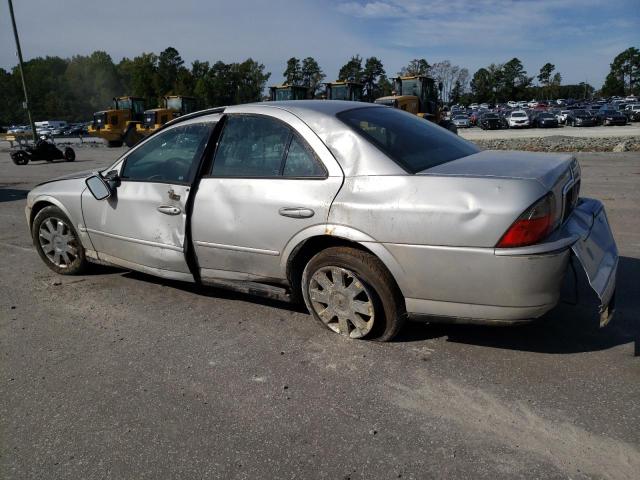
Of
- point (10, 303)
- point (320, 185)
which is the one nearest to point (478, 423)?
point (320, 185)

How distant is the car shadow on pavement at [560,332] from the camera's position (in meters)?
3.27

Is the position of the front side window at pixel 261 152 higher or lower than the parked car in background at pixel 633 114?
higher

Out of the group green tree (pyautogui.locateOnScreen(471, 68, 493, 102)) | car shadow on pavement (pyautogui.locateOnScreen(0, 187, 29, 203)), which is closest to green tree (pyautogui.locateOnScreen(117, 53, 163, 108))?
green tree (pyautogui.locateOnScreen(471, 68, 493, 102))

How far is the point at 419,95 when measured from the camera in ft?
79.6

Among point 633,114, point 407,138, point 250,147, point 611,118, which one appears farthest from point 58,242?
point 633,114

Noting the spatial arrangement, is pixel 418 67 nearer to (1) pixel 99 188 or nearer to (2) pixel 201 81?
(2) pixel 201 81

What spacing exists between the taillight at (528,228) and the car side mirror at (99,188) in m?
3.13

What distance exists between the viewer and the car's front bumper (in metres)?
2.74

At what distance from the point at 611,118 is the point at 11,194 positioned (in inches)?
1600

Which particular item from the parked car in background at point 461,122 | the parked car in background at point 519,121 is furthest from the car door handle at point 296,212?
the parked car in background at point 461,122

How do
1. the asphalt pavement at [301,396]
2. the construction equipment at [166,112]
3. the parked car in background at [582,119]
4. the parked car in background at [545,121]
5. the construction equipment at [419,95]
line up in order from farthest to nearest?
the parked car in background at [582,119] < the parked car in background at [545,121] < the construction equipment at [166,112] < the construction equipment at [419,95] < the asphalt pavement at [301,396]

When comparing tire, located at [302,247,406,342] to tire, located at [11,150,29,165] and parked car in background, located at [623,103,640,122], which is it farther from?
parked car in background, located at [623,103,640,122]

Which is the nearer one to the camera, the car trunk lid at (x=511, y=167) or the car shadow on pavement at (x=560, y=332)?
the car trunk lid at (x=511, y=167)

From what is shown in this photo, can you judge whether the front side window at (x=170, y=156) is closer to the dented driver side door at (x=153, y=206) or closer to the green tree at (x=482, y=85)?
the dented driver side door at (x=153, y=206)
